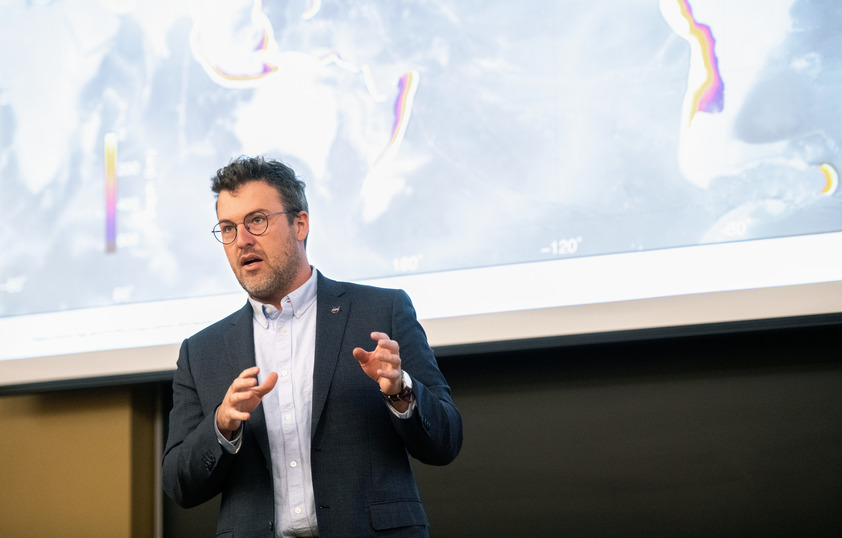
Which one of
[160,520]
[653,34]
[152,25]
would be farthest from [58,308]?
[653,34]

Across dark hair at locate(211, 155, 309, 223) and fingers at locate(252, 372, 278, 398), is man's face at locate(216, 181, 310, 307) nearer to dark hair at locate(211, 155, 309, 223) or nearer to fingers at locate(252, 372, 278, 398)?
dark hair at locate(211, 155, 309, 223)

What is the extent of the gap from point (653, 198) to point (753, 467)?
101cm

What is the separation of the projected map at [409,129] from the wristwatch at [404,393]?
1.15 metres

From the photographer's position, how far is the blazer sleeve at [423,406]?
1570 millimetres

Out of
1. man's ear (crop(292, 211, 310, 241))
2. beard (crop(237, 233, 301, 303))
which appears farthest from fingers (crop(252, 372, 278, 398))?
man's ear (crop(292, 211, 310, 241))

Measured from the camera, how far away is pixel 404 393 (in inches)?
60.8

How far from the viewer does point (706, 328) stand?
7.98 feet

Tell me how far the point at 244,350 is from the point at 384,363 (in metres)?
0.49

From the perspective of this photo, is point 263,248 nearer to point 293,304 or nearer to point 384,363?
point 293,304

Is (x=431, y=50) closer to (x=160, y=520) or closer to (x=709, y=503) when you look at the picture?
(x=709, y=503)

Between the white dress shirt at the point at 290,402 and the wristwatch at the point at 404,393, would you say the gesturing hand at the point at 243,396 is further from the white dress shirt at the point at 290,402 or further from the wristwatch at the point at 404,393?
the wristwatch at the point at 404,393

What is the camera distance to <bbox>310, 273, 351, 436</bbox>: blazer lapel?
5.57 ft

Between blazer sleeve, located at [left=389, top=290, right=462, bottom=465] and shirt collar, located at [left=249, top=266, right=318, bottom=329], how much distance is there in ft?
0.69

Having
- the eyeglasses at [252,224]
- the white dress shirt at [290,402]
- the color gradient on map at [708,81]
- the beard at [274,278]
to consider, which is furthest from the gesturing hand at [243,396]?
the color gradient on map at [708,81]
